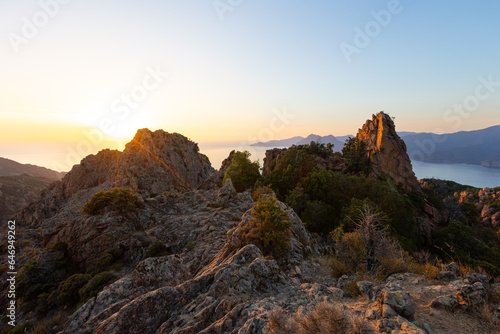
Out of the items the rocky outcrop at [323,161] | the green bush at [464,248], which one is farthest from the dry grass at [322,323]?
the rocky outcrop at [323,161]

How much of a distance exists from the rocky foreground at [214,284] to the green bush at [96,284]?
18 centimetres

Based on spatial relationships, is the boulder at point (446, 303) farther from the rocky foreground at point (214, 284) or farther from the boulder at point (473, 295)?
the boulder at point (473, 295)

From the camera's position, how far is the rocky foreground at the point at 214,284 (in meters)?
6.68

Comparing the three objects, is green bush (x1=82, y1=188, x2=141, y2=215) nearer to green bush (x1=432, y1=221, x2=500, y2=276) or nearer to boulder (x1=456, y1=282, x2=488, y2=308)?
boulder (x1=456, y1=282, x2=488, y2=308)

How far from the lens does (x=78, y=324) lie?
36.2ft

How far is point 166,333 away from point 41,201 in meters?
86.9

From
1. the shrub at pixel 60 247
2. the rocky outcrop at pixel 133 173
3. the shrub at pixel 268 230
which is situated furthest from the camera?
the rocky outcrop at pixel 133 173

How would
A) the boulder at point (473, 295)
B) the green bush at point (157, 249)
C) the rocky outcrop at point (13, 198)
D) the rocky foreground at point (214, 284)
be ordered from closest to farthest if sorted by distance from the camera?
the rocky foreground at point (214, 284) < the boulder at point (473, 295) < the green bush at point (157, 249) < the rocky outcrop at point (13, 198)

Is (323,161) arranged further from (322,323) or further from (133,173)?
(133,173)

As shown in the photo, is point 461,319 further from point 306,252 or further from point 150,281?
point 150,281

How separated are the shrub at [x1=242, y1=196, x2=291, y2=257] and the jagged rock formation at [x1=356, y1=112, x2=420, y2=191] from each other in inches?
1695

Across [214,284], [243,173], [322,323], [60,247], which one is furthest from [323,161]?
[60,247]

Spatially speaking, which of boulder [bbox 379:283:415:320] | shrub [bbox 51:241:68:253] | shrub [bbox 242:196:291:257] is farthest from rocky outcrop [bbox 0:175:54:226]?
boulder [bbox 379:283:415:320]

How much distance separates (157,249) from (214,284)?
1281 centimetres
